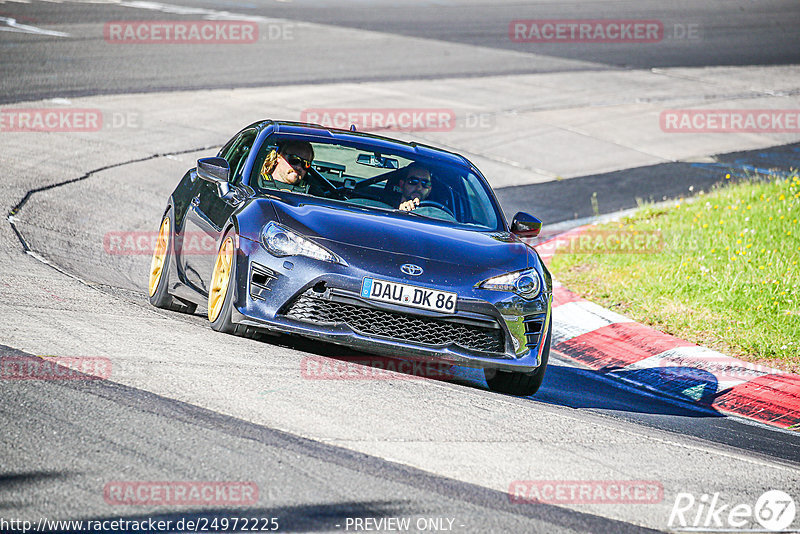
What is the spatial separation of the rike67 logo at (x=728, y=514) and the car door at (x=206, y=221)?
3.47 m

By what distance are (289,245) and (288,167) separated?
136cm

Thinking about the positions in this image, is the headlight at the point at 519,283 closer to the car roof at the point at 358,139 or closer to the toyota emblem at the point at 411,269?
the toyota emblem at the point at 411,269

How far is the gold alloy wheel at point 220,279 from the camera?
257 inches

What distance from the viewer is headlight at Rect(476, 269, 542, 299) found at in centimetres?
643

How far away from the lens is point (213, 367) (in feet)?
18.7


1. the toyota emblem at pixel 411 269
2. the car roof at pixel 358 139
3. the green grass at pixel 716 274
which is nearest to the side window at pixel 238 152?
the car roof at pixel 358 139

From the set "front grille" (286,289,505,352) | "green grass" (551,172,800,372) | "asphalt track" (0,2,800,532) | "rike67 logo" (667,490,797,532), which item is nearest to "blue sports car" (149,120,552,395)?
"front grille" (286,289,505,352)

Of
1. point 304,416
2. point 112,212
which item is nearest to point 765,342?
point 304,416

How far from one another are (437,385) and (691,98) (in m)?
16.5

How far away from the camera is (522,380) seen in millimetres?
6793

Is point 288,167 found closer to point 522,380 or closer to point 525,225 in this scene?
point 525,225

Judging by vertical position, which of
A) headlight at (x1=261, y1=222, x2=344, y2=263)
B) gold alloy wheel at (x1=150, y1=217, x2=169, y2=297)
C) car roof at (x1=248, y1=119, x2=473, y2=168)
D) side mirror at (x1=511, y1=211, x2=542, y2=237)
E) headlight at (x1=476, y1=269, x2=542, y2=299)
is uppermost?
car roof at (x1=248, y1=119, x2=473, y2=168)

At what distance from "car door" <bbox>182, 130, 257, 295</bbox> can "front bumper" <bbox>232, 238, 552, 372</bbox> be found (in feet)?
2.22

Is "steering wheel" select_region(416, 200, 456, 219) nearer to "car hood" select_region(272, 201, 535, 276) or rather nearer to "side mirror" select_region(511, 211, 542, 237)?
"side mirror" select_region(511, 211, 542, 237)
